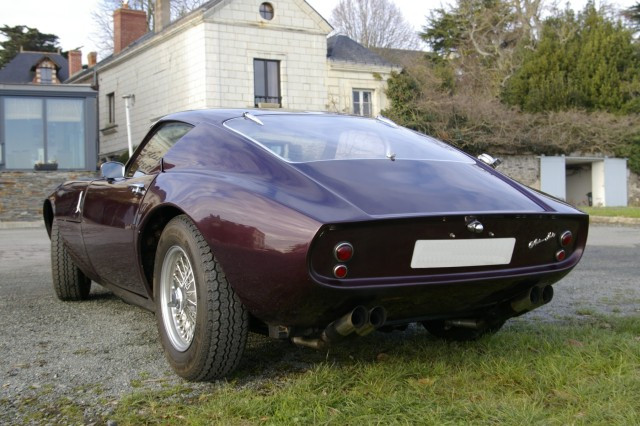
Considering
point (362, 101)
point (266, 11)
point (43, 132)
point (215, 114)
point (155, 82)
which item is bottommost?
point (215, 114)

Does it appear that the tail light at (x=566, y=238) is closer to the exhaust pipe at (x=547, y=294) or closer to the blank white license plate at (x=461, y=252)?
the exhaust pipe at (x=547, y=294)

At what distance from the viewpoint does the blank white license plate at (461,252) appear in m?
2.66

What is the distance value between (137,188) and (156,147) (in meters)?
0.43

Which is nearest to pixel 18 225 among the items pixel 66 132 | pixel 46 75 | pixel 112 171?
pixel 66 132

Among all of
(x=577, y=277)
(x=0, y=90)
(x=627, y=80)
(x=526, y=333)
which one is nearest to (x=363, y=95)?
(x=627, y=80)

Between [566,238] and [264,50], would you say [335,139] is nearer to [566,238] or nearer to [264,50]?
Result: [566,238]

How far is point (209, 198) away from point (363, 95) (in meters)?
27.7

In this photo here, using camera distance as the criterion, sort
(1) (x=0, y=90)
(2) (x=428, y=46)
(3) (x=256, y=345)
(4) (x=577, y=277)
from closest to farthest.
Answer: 1. (3) (x=256, y=345)
2. (4) (x=577, y=277)
3. (1) (x=0, y=90)
4. (2) (x=428, y=46)

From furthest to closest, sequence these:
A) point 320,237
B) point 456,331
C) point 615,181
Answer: point 615,181
point 456,331
point 320,237

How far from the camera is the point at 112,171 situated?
425 cm

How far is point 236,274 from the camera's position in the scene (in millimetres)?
2719

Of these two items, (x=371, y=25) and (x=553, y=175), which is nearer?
(x=553, y=175)

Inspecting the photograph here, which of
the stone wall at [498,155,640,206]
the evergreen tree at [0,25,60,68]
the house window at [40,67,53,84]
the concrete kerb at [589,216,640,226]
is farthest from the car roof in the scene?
the evergreen tree at [0,25,60,68]

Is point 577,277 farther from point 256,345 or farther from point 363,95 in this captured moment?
point 363,95
